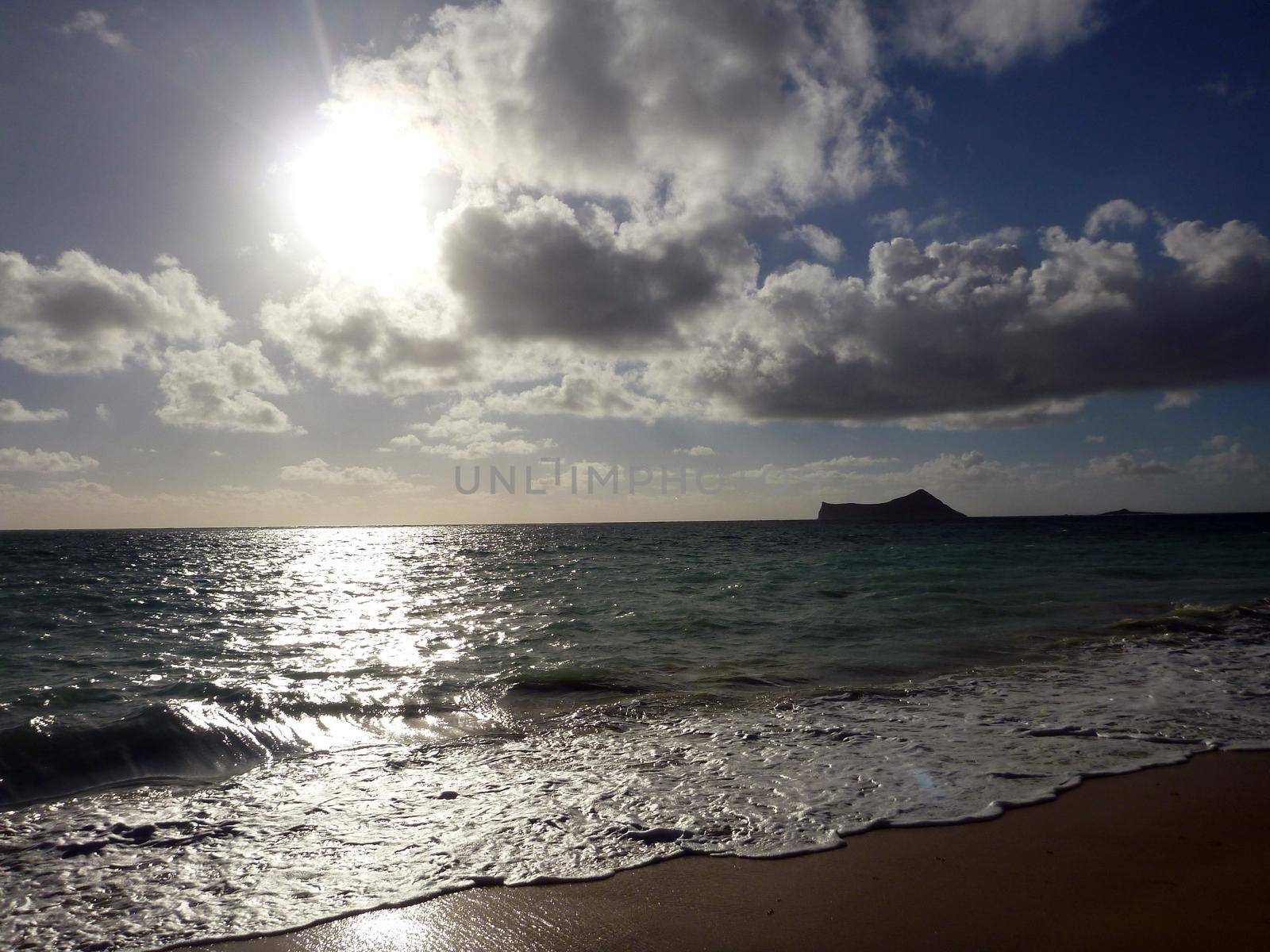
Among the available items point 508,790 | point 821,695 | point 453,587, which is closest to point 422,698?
point 508,790

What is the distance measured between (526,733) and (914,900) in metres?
4.96

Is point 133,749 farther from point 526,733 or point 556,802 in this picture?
point 556,802

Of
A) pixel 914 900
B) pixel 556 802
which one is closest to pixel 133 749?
pixel 556 802

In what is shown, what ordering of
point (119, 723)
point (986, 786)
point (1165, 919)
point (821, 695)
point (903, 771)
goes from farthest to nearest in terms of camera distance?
1. point (821, 695)
2. point (119, 723)
3. point (903, 771)
4. point (986, 786)
5. point (1165, 919)

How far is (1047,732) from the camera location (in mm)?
7402

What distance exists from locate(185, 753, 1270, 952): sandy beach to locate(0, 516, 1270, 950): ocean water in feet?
0.88

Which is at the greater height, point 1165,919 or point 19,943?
point 1165,919

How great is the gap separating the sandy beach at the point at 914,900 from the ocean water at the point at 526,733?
0.27m

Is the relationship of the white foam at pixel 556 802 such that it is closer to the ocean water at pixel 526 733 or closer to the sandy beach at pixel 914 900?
the ocean water at pixel 526 733

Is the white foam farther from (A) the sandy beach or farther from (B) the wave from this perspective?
(B) the wave

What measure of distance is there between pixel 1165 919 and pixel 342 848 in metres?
5.29

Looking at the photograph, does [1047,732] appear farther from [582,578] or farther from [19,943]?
[582,578]

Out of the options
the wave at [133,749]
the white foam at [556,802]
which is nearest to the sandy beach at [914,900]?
the white foam at [556,802]

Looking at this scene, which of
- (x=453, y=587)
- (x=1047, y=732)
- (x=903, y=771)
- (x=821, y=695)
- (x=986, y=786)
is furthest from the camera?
(x=453, y=587)
